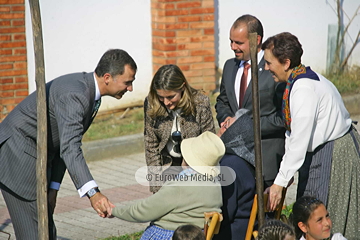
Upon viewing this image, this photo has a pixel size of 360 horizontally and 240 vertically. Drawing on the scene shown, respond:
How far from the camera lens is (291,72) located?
3934mm

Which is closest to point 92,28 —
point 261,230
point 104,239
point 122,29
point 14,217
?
point 122,29

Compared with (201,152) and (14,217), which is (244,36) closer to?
(201,152)

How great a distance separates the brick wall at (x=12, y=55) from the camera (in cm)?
774

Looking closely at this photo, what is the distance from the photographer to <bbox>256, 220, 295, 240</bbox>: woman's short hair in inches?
140

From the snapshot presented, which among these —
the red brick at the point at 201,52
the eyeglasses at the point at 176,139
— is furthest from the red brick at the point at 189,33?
the eyeglasses at the point at 176,139

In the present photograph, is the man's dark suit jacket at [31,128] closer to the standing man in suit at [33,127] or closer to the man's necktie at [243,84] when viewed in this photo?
the standing man in suit at [33,127]

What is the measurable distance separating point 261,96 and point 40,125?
178cm

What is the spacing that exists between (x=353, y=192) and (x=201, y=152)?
1.20 m

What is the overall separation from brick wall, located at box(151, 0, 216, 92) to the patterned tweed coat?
13.8 feet

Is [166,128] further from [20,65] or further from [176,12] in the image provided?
[176,12]

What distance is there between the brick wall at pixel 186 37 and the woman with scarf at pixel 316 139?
4.69 metres

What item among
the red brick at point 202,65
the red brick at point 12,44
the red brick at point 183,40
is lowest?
the red brick at point 202,65

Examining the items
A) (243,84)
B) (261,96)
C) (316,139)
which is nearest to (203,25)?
(243,84)

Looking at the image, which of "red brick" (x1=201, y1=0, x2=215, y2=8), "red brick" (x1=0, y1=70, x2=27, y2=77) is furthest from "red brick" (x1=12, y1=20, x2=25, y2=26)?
"red brick" (x1=201, y1=0, x2=215, y2=8)
